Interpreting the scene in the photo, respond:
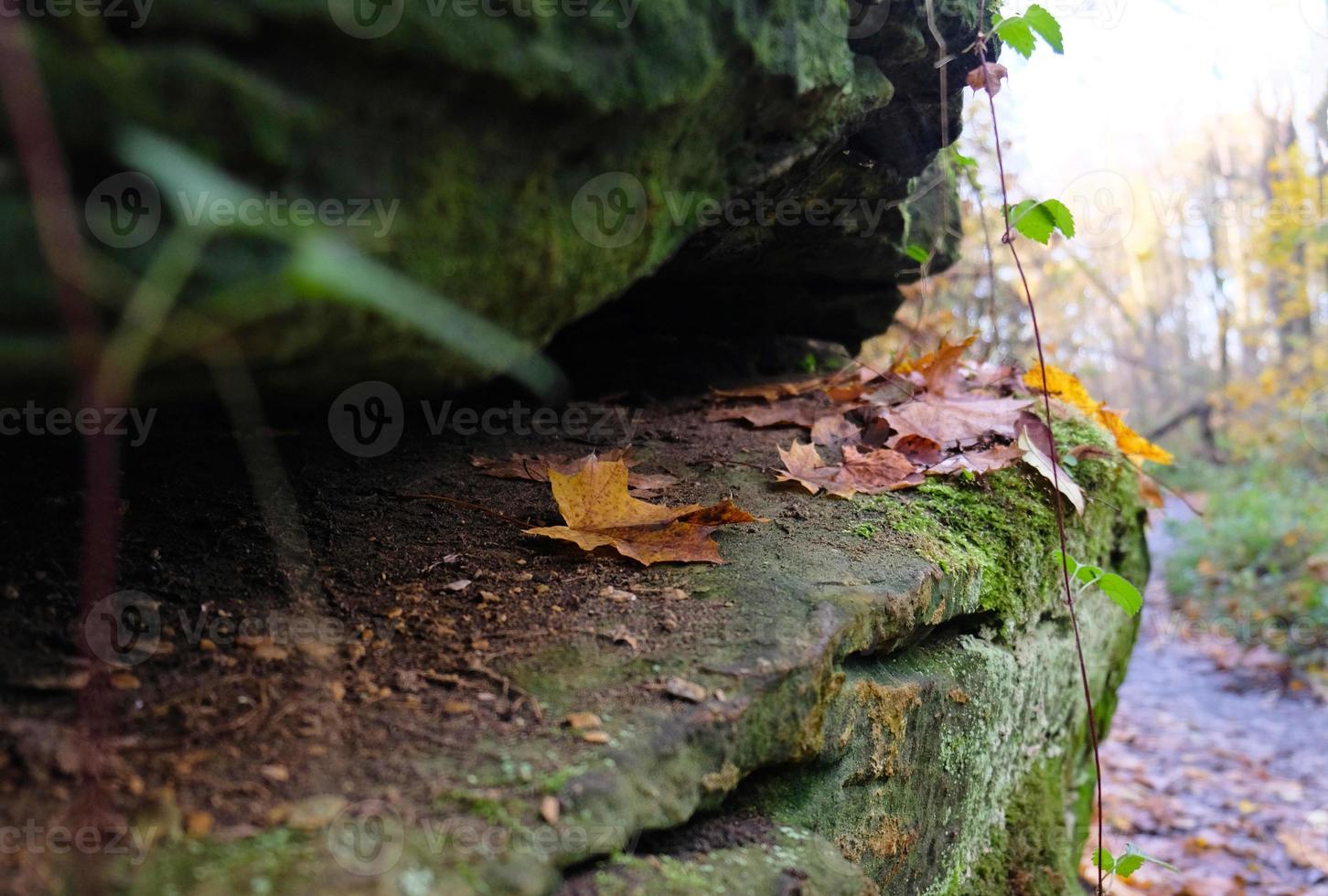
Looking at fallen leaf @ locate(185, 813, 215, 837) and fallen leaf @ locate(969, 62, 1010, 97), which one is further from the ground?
fallen leaf @ locate(969, 62, 1010, 97)

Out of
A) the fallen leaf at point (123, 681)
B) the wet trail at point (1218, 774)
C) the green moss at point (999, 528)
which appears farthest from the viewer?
the wet trail at point (1218, 774)

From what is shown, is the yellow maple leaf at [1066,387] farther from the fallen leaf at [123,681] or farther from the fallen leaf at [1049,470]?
the fallen leaf at [123,681]

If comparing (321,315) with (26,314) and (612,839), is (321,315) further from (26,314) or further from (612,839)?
(612,839)

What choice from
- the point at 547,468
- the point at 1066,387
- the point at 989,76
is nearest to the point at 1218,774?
the point at 1066,387

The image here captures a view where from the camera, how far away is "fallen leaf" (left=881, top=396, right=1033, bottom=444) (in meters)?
2.36

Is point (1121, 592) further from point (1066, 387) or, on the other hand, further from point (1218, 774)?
point (1218, 774)

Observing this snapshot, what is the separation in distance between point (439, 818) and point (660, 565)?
0.76 meters

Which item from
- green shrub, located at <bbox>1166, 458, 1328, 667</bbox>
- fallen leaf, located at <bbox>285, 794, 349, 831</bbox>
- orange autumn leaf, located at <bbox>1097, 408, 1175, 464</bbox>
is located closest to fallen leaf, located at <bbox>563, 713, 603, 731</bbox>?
fallen leaf, located at <bbox>285, 794, 349, 831</bbox>

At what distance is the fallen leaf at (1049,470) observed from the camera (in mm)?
2111

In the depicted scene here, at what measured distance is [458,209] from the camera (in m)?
1.03

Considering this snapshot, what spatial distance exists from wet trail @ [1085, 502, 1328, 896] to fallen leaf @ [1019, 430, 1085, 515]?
7.46 ft

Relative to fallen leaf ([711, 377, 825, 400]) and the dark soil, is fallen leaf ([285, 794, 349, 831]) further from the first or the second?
fallen leaf ([711, 377, 825, 400])

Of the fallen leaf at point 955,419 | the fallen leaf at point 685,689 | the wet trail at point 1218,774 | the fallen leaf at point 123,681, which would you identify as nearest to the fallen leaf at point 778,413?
the fallen leaf at point 955,419

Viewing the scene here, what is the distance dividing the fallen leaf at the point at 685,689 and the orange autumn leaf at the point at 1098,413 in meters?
2.09
